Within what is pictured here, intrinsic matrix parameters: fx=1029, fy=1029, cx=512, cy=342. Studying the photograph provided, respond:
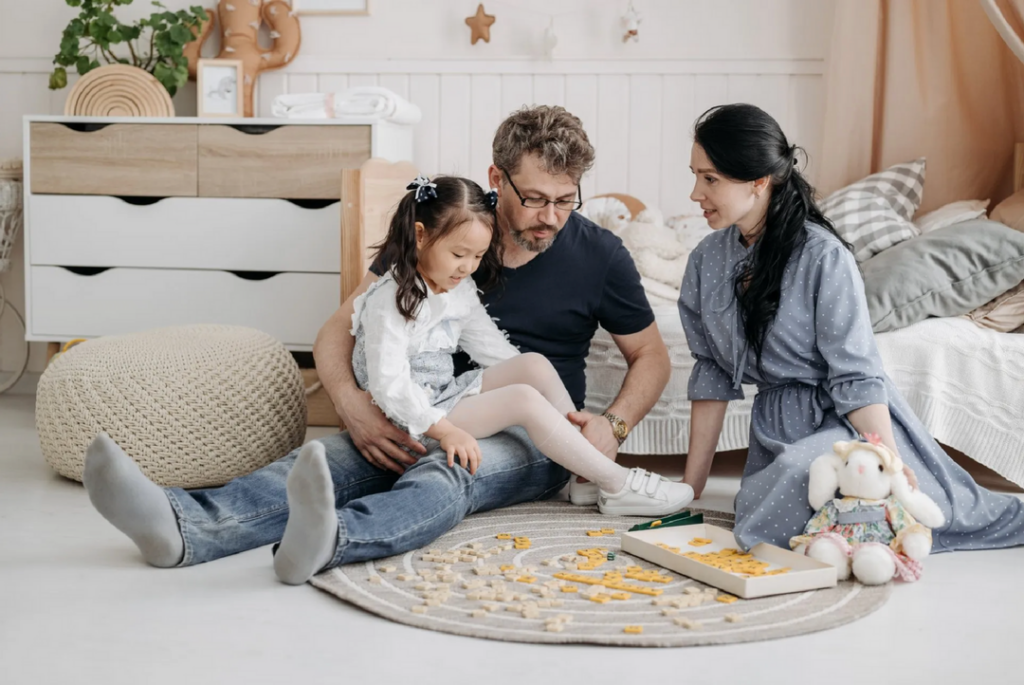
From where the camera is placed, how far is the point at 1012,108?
2.88m

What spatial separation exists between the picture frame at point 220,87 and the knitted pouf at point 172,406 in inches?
48.6

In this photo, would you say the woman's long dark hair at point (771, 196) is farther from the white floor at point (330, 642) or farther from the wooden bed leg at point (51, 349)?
the wooden bed leg at point (51, 349)

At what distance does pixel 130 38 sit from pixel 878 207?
2.30 meters

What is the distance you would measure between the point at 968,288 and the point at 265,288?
191 centimetres

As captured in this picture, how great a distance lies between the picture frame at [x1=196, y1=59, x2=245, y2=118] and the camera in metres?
3.26

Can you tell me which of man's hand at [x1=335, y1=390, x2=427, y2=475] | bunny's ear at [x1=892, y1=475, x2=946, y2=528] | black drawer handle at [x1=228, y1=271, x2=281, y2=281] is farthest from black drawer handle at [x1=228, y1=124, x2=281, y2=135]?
bunny's ear at [x1=892, y1=475, x2=946, y2=528]

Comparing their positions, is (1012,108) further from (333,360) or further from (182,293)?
(182,293)

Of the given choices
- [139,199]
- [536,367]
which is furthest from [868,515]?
[139,199]

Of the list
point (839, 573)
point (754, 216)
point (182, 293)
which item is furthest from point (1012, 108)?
point (182, 293)

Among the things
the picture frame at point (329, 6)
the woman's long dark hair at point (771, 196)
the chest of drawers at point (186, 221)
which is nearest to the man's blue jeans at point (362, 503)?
the woman's long dark hair at point (771, 196)

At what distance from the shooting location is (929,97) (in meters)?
2.92

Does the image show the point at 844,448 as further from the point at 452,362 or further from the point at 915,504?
the point at 452,362

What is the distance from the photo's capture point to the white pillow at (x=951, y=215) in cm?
261

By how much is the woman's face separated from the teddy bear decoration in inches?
76.9
